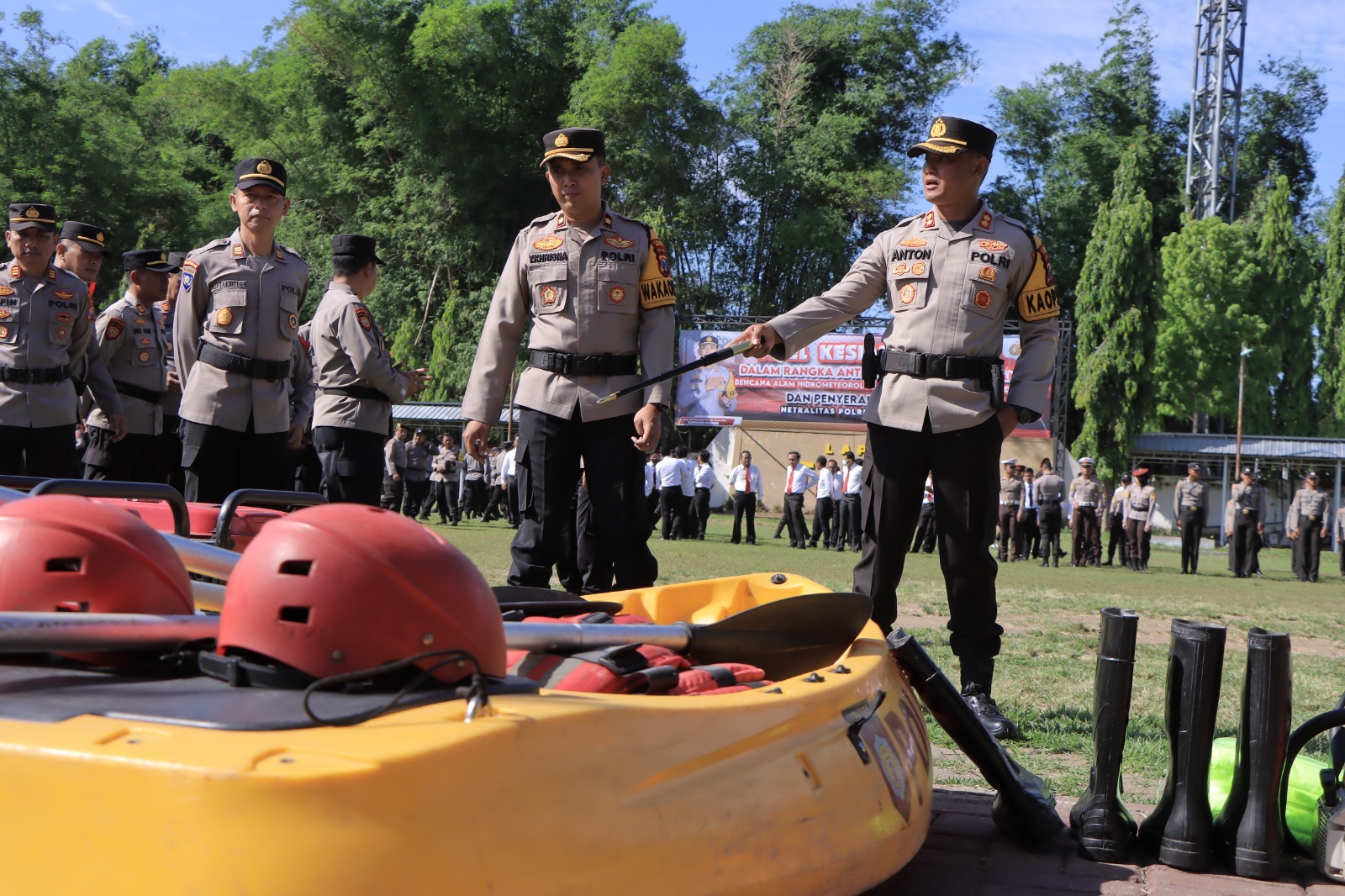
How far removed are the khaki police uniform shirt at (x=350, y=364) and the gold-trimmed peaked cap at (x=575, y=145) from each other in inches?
78.2

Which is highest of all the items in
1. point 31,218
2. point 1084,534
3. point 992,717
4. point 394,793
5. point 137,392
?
point 31,218

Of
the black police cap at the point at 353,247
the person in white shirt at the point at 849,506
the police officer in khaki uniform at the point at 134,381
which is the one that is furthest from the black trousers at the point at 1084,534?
the black police cap at the point at 353,247

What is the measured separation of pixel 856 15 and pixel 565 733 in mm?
52444

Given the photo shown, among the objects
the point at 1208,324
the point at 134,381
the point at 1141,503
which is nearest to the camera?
the point at 134,381

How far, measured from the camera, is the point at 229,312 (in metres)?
6.52

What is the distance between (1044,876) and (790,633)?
2.72 ft

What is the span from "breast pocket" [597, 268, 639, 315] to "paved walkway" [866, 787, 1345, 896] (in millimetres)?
2657

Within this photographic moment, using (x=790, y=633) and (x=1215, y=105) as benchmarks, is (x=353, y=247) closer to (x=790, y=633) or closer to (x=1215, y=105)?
(x=790, y=633)

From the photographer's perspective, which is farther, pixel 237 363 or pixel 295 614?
pixel 237 363

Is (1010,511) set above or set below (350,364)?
below

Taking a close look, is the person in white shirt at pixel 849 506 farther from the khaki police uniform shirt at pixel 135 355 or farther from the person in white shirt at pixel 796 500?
the khaki police uniform shirt at pixel 135 355

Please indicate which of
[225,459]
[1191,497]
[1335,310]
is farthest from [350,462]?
[1335,310]

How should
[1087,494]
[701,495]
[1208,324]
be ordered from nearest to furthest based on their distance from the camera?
[1087,494]
[701,495]
[1208,324]

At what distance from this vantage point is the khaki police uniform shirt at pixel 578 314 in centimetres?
534
